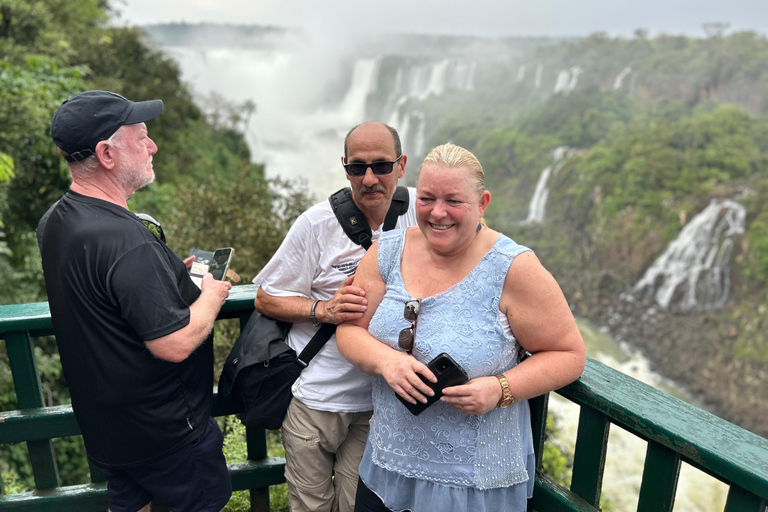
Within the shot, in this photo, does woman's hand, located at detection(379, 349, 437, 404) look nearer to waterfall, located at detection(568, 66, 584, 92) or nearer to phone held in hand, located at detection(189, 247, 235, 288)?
phone held in hand, located at detection(189, 247, 235, 288)

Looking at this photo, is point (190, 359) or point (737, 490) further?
point (190, 359)

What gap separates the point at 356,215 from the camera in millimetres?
2109

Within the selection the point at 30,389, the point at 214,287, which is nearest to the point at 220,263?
the point at 214,287

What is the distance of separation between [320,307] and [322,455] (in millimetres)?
584

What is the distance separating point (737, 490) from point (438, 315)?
2.79 ft

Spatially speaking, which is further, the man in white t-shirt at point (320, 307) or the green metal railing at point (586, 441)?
the man in white t-shirt at point (320, 307)

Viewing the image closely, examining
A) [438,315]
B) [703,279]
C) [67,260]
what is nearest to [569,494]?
[438,315]

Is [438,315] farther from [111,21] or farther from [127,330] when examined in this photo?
[111,21]

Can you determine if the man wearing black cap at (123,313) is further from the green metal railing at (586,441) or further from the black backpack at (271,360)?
the green metal railing at (586,441)

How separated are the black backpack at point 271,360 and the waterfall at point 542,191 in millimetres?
33187

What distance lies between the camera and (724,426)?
149cm

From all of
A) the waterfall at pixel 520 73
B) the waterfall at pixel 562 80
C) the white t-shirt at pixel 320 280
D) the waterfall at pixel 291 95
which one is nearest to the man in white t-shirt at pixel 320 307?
the white t-shirt at pixel 320 280

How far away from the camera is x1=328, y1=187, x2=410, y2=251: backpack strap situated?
82.4 inches

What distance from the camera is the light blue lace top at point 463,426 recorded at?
1.63m
